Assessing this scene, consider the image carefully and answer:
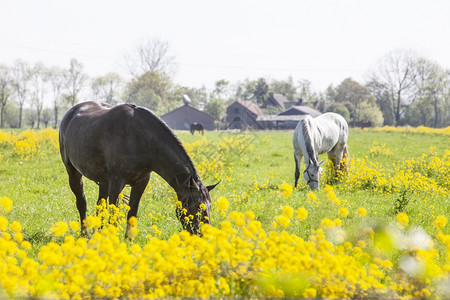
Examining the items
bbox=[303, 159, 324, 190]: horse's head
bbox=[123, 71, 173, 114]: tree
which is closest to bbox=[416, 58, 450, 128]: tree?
bbox=[123, 71, 173, 114]: tree

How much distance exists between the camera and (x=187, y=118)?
68.2 m

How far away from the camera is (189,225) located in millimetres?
4629

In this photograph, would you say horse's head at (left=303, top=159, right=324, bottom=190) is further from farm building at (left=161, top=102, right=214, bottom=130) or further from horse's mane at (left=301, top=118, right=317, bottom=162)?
farm building at (left=161, top=102, right=214, bottom=130)

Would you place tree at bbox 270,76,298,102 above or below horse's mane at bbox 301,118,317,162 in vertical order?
above

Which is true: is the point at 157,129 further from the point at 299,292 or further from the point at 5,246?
the point at 299,292

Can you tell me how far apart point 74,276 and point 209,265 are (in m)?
1.08

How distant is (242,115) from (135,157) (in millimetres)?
66027

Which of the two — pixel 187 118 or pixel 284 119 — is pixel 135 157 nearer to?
pixel 284 119

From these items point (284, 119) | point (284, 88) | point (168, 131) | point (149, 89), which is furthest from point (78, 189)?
point (284, 88)

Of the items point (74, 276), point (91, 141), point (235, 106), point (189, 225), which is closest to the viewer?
point (74, 276)

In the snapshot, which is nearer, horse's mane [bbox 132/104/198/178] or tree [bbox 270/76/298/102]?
horse's mane [bbox 132/104/198/178]

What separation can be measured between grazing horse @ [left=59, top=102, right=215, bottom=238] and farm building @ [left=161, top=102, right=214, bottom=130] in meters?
62.4

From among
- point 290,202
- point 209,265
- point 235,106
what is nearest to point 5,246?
point 209,265

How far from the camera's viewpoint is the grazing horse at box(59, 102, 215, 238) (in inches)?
179
